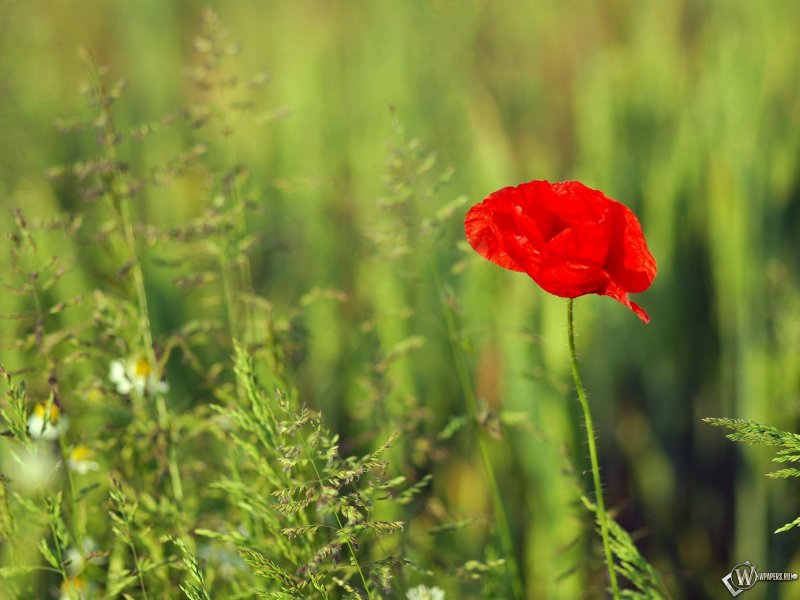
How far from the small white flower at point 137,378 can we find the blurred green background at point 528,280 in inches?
5.7

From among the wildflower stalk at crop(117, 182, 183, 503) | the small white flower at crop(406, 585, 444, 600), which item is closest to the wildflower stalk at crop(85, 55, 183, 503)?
the wildflower stalk at crop(117, 182, 183, 503)

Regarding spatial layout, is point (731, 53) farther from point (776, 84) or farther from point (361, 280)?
point (361, 280)

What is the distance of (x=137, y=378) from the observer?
2.89 ft

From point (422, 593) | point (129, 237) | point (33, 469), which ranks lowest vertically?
point (422, 593)

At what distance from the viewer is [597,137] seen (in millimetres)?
1390

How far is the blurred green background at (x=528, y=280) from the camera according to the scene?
1.14 metres

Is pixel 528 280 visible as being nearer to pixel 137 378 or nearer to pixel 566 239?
pixel 137 378

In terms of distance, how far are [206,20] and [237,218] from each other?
7.3 inches

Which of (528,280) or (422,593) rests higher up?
(528,280)

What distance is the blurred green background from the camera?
3.75 feet

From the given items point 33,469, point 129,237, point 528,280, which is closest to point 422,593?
point 33,469

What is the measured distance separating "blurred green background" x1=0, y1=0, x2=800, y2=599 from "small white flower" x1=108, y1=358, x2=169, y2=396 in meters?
0.14

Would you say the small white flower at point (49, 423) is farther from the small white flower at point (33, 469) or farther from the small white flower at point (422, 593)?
the small white flower at point (422, 593)

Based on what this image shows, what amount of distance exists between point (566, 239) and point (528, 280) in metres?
0.67
